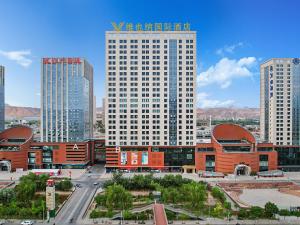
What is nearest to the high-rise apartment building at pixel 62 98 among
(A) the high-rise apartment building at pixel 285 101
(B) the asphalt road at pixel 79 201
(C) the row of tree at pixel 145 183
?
(B) the asphalt road at pixel 79 201

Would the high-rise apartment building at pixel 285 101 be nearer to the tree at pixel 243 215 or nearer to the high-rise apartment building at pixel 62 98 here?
the tree at pixel 243 215

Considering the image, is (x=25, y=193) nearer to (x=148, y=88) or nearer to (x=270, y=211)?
(x=270, y=211)

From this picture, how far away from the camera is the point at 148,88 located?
Result: 69500mm

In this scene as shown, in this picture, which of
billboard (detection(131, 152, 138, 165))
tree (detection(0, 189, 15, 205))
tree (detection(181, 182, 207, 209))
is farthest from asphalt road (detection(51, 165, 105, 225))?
tree (detection(181, 182, 207, 209))

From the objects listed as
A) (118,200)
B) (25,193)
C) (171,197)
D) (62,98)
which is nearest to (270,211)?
(171,197)

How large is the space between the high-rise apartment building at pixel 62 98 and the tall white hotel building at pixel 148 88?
940 centimetres

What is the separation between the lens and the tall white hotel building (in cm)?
6938

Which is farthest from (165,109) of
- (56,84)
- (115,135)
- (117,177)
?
(56,84)

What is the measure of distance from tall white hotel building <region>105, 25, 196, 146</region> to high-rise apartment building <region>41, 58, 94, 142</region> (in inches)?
370

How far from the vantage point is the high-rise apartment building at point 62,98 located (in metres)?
74.2

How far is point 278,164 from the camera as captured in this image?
236 feet

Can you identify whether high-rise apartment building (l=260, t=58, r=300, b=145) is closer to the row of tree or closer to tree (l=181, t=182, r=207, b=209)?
the row of tree

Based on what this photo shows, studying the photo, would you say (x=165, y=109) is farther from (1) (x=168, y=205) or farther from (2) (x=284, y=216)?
(2) (x=284, y=216)

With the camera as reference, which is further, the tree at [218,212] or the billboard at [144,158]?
the billboard at [144,158]
